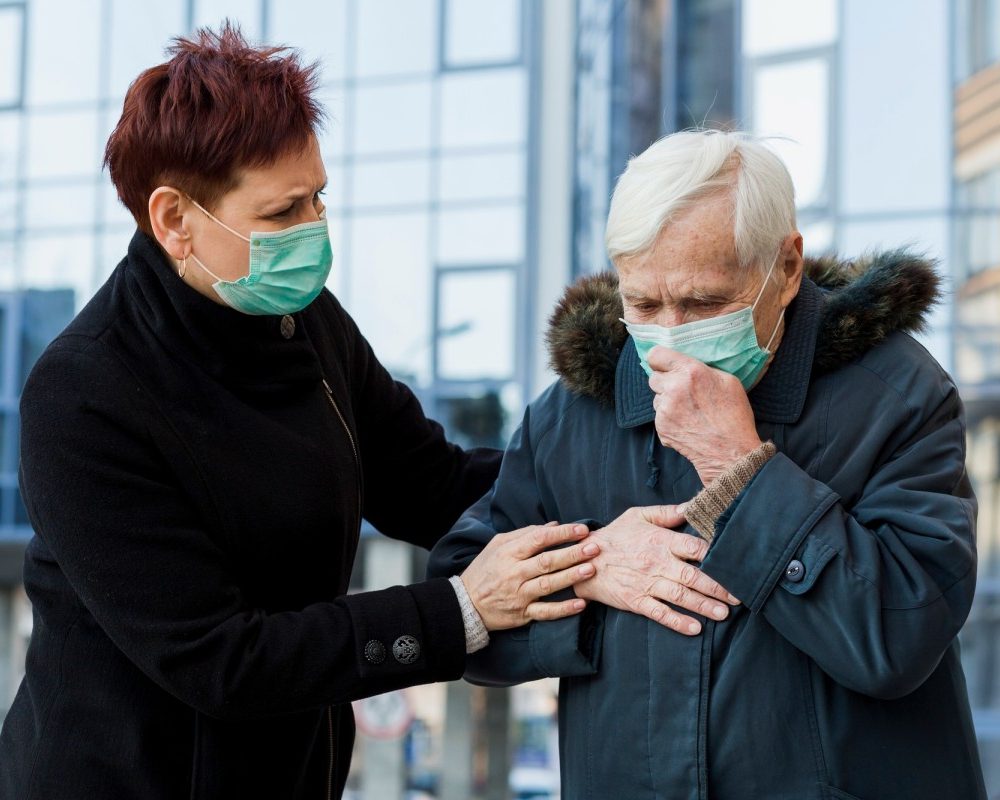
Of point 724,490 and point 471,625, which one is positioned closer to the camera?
point 724,490

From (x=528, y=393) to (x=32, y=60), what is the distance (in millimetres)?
2686

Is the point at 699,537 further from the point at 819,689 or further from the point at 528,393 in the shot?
the point at 528,393

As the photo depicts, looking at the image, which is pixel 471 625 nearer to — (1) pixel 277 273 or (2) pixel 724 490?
(2) pixel 724 490

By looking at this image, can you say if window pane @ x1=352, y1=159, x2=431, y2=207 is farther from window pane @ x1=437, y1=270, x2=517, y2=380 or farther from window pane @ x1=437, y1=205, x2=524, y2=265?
window pane @ x1=437, y1=270, x2=517, y2=380

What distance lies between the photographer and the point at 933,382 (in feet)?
5.22

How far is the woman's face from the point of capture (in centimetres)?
177

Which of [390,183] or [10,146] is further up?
[10,146]

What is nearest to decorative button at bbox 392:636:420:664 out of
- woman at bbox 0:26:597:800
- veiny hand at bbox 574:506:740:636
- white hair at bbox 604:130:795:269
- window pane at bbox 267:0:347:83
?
woman at bbox 0:26:597:800

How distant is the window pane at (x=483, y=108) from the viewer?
15.9 feet

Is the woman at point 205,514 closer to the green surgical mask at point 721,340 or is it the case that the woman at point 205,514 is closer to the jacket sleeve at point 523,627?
the jacket sleeve at point 523,627

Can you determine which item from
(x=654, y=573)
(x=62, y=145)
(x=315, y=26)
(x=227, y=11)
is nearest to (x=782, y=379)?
(x=654, y=573)

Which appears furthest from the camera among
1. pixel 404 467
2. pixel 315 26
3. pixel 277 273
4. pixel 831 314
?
pixel 315 26

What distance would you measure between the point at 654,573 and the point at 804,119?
3.07 meters

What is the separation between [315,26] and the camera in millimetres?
5012
